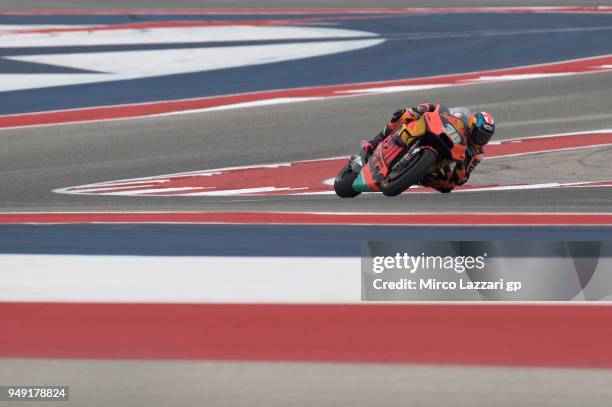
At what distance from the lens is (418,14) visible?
22594 mm

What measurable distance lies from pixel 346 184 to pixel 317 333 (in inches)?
170

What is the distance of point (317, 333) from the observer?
6.39 metres

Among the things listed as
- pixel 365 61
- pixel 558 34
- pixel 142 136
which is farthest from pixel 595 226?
pixel 558 34

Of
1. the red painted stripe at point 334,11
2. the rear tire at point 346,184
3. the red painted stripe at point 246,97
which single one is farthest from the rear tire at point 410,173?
the red painted stripe at point 334,11

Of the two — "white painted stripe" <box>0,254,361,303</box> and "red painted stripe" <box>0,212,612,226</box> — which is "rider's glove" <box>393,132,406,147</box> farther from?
"white painted stripe" <box>0,254,361,303</box>

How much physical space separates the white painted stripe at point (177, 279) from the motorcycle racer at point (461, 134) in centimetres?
206

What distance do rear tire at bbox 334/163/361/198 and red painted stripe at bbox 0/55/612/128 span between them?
4843 mm

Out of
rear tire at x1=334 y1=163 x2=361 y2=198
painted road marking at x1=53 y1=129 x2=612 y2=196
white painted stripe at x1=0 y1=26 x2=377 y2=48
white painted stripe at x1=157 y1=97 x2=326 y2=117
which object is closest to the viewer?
rear tire at x1=334 y1=163 x2=361 y2=198

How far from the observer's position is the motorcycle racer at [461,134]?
32.3ft

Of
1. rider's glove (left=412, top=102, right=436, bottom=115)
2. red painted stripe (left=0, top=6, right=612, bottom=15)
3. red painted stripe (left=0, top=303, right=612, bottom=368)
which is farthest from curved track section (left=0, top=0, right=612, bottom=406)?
rider's glove (left=412, top=102, right=436, bottom=115)

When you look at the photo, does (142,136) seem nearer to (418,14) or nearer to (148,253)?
(148,253)

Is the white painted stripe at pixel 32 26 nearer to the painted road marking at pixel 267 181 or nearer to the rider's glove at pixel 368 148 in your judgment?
the painted road marking at pixel 267 181

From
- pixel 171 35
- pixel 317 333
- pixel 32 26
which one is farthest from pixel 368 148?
pixel 32 26

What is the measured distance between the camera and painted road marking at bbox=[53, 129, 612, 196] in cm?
1118
